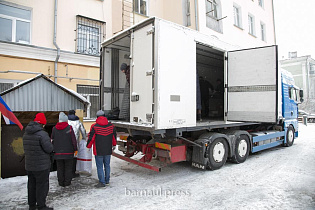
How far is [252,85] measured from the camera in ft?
20.4

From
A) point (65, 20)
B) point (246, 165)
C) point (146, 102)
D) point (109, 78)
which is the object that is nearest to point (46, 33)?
point (65, 20)

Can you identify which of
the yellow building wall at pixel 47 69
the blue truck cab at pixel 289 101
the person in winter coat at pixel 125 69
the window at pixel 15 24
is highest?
the window at pixel 15 24

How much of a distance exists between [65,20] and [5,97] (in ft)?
20.7

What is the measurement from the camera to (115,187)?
468 centimetres

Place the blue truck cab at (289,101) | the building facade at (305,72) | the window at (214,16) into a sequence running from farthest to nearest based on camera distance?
the building facade at (305,72), the window at (214,16), the blue truck cab at (289,101)

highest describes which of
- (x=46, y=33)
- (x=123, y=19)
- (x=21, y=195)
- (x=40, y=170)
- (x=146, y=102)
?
(x=123, y=19)

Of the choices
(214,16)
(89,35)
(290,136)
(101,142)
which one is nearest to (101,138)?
(101,142)

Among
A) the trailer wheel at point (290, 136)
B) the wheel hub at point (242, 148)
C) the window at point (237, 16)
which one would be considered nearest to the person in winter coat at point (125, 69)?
the wheel hub at point (242, 148)

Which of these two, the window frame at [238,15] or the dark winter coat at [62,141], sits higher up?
the window frame at [238,15]

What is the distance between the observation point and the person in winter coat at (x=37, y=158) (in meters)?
3.51

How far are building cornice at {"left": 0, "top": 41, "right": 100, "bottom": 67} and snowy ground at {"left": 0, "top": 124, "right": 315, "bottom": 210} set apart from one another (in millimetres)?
5496

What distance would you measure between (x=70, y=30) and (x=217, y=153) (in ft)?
27.4

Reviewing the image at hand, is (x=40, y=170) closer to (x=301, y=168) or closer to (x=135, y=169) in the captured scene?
(x=135, y=169)

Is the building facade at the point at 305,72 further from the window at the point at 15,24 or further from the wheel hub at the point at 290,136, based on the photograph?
the window at the point at 15,24
